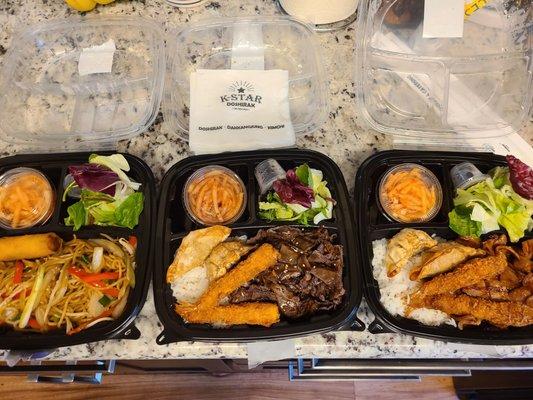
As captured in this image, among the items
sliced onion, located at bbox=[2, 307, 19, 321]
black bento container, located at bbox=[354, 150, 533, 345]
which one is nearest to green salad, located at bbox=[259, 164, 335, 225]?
black bento container, located at bbox=[354, 150, 533, 345]

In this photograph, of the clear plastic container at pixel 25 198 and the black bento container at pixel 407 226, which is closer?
the black bento container at pixel 407 226

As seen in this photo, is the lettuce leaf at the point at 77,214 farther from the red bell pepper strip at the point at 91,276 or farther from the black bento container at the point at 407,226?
the black bento container at the point at 407,226

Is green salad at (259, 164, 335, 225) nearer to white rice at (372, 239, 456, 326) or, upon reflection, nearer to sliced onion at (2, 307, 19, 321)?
white rice at (372, 239, 456, 326)

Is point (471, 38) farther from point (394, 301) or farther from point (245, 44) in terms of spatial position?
point (394, 301)

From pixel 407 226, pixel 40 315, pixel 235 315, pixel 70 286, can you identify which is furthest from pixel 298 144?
pixel 40 315

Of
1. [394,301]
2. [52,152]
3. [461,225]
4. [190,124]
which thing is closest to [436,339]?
[394,301]

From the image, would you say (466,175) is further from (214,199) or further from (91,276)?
(91,276)

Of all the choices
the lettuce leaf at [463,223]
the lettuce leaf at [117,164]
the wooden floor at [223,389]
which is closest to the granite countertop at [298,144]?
the lettuce leaf at [117,164]
